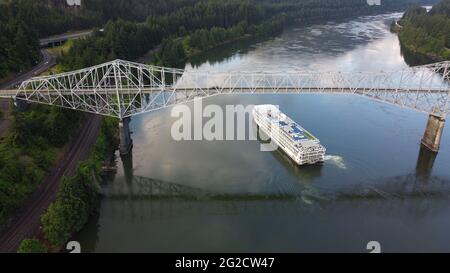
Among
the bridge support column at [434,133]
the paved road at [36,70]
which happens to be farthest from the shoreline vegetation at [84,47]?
the bridge support column at [434,133]

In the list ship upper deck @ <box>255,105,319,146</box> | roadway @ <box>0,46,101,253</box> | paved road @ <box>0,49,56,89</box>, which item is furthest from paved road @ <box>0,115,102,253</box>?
ship upper deck @ <box>255,105,319,146</box>

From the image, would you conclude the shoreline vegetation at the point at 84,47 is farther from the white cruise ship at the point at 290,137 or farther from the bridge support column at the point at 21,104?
the white cruise ship at the point at 290,137

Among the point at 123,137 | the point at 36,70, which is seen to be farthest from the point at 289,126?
the point at 36,70

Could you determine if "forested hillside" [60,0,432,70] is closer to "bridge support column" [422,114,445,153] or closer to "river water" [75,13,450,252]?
"river water" [75,13,450,252]

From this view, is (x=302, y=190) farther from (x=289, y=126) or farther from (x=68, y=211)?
(x=68, y=211)

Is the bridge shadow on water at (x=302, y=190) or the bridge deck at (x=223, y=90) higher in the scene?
the bridge deck at (x=223, y=90)
